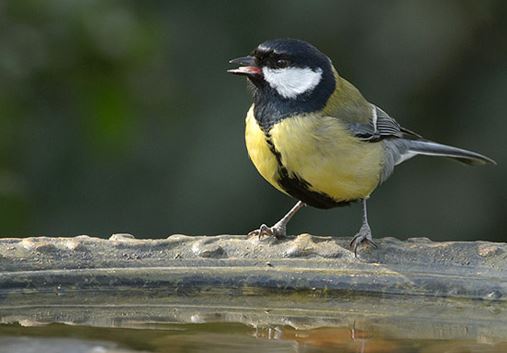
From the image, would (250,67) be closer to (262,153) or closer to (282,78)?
(282,78)

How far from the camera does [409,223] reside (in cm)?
636

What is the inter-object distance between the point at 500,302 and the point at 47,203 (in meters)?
3.35

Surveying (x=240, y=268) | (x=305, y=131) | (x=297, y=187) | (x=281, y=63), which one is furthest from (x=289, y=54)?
(x=240, y=268)

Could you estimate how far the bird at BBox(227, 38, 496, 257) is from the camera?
4.37 m

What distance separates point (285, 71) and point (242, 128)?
1.70 metres

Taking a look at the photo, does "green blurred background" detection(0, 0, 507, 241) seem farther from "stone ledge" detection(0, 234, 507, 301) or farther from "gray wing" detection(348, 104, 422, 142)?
"stone ledge" detection(0, 234, 507, 301)

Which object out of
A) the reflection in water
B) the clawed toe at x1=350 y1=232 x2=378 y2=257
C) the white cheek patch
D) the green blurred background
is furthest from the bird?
the green blurred background

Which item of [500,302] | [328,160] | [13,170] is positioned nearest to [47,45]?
[13,170]

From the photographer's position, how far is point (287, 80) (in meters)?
4.48

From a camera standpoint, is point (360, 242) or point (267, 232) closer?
point (360, 242)

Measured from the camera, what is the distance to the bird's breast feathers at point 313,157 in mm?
4355

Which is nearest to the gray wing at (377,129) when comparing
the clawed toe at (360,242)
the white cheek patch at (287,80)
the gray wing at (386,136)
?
the gray wing at (386,136)

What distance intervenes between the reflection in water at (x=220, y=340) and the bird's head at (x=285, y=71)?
1.42 metres

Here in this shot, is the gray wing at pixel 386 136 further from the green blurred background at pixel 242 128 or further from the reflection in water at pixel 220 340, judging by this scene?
the reflection in water at pixel 220 340
